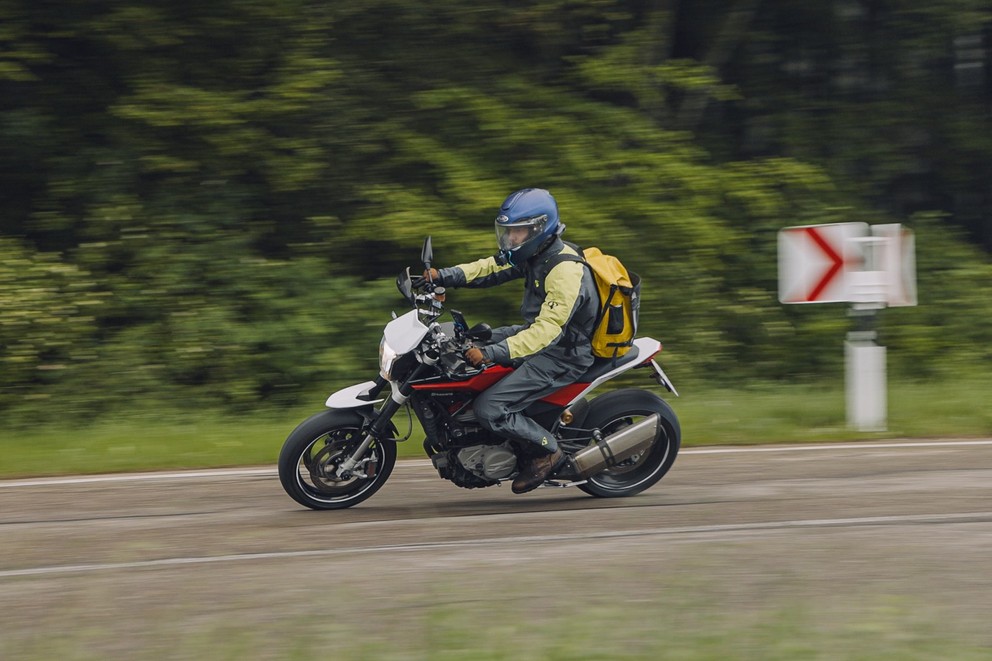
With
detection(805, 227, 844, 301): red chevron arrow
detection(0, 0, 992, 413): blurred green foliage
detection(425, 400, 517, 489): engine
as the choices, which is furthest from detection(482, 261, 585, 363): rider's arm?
detection(0, 0, 992, 413): blurred green foliage

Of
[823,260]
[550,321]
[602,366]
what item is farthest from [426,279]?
[823,260]

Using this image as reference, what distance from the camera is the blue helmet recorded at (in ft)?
22.7

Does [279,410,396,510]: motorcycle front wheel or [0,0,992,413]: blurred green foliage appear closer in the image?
[279,410,396,510]: motorcycle front wheel

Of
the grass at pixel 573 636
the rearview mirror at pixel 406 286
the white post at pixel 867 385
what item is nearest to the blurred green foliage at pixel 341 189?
the white post at pixel 867 385

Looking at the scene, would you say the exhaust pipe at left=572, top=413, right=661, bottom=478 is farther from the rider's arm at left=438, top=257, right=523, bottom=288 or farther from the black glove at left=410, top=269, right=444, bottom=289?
the black glove at left=410, top=269, right=444, bottom=289

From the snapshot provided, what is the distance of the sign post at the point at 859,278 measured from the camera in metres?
9.59

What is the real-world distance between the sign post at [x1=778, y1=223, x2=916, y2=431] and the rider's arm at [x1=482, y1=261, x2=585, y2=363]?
10.9 ft

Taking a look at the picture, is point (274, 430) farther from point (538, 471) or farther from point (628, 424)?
point (628, 424)

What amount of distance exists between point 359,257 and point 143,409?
3173 millimetres

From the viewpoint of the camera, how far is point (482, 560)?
6.13m

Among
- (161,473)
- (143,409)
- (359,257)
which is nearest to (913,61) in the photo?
(359,257)

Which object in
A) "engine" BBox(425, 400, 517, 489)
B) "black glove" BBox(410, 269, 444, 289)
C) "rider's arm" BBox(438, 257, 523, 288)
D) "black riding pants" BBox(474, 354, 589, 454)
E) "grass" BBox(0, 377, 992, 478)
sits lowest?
"grass" BBox(0, 377, 992, 478)

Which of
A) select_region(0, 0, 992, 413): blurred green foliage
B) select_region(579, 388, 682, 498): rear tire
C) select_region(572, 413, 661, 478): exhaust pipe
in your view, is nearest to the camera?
select_region(572, 413, 661, 478): exhaust pipe

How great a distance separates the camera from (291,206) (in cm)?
1406
